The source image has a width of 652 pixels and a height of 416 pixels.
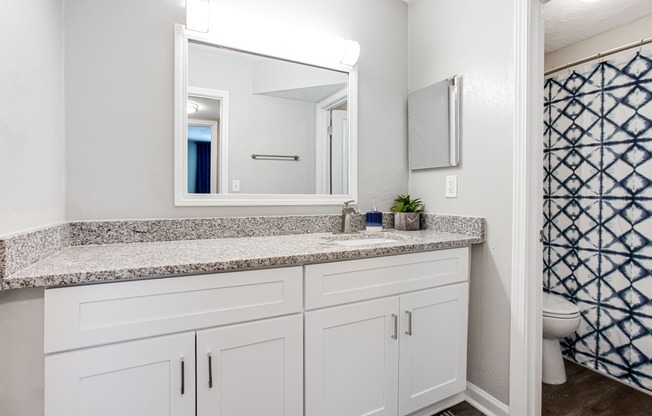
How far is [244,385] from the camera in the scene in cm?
107

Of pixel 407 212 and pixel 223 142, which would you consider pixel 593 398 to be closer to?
pixel 407 212

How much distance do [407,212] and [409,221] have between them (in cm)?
7

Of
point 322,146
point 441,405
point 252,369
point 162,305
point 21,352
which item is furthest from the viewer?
point 322,146

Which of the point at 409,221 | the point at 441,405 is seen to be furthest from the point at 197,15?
the point at 441,405

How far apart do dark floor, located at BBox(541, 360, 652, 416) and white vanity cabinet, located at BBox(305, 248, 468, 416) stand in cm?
56

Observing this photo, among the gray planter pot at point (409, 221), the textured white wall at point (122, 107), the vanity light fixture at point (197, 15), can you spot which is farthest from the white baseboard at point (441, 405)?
the vanity light fixture at point (197, 15)

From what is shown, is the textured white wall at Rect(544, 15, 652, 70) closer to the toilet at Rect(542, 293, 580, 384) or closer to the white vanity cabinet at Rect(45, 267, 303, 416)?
the toilet at Rect(542, 293, 580, 384)

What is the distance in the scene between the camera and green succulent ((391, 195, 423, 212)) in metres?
1.92

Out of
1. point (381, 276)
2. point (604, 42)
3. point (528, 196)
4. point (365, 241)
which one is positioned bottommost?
point (381, 276)

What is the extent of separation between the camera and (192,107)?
4.95 ft

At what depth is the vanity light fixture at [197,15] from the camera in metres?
1.44

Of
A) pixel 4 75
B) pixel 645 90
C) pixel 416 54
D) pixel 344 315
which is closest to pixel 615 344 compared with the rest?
pixel 645 90

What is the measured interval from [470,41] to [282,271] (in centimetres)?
150

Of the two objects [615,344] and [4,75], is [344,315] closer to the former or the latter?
[4,75]
